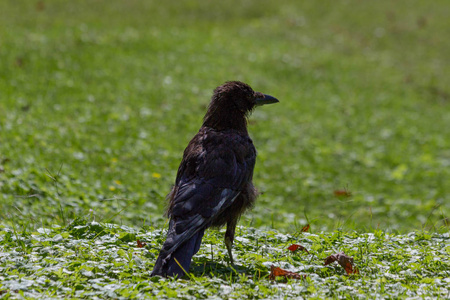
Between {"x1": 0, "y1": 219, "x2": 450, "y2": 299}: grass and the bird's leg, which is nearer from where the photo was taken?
{"x1": 0, "y1": 219, "x2": 450, "y2": 299}: grass

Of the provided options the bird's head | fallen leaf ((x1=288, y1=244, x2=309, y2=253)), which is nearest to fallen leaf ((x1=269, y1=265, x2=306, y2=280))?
fallen leaf ((x1=288, y1=244, x2=309, y2=253))

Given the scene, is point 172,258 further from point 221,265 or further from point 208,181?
point 208,181

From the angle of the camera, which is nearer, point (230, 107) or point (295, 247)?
point (295, 247)

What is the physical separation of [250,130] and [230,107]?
901 cm

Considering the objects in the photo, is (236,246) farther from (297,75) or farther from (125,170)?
(297,75)

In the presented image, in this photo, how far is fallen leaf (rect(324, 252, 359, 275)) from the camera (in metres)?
5.05

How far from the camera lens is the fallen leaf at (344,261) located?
5052 millimetres

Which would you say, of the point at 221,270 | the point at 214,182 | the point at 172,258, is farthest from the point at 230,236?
the point at 172,258

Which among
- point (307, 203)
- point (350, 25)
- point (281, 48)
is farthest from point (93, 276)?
point (350, 25)

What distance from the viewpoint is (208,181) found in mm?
5285

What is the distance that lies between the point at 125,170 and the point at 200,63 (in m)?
10.2

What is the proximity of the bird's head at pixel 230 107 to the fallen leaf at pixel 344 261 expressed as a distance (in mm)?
1903

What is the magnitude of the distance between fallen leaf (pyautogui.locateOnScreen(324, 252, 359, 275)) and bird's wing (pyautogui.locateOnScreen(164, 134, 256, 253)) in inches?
46.3

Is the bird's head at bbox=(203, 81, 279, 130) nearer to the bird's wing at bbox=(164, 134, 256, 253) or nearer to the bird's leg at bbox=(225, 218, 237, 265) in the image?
the bird's wing at bbox=(164, 134, 256, 253)
